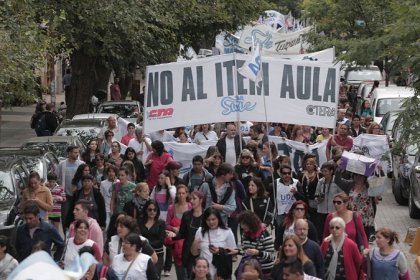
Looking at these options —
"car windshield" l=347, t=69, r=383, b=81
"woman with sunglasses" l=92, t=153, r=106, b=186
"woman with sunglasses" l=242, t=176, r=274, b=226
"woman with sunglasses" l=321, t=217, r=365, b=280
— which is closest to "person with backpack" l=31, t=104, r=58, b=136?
"woman with sunglasses" l=92, t=153, r=106, b=186

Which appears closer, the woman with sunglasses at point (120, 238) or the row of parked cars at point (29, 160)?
the woman with sunglasses at point (120, 238)

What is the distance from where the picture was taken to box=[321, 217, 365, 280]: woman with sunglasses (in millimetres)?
11016

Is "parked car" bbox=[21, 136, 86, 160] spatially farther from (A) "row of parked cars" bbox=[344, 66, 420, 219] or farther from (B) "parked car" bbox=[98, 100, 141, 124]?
(B) "parked car" bbox=[98, 100, 141, 124]

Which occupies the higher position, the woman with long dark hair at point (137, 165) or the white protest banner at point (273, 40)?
the white protest banner at point (273, 40)

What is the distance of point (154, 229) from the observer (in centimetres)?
1222

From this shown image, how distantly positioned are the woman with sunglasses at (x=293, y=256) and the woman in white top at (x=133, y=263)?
1066 mm

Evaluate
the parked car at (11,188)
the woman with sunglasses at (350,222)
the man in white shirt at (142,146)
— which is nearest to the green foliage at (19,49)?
the parked car at (11,188)

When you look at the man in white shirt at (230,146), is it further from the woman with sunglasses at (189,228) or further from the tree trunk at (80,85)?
the tree trunk at (80,85)

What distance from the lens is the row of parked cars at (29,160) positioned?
14.9 m

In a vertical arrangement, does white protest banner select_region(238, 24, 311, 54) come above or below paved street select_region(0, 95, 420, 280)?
above

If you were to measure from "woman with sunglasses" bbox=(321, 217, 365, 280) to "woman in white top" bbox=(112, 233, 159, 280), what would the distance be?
181 cm

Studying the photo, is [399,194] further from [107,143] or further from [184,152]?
[107,143]

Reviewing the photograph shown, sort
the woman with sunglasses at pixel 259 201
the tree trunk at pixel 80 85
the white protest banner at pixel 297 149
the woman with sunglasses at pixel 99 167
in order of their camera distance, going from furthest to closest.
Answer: the tree trunk at pixel 80 85 < the white protest banner at pixel 297 149 < the woman with sunglasses at pixel 99 167 < the woman with sunglasses at pixel 259 201

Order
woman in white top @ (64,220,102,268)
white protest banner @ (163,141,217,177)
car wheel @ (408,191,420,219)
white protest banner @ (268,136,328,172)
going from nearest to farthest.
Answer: woman in white top @ (64,220,102,268)
car wheel @ (408,191,420,219)
white protest banner @ (268,136,328,172)
white protest banner @ (163,141,217,177)
